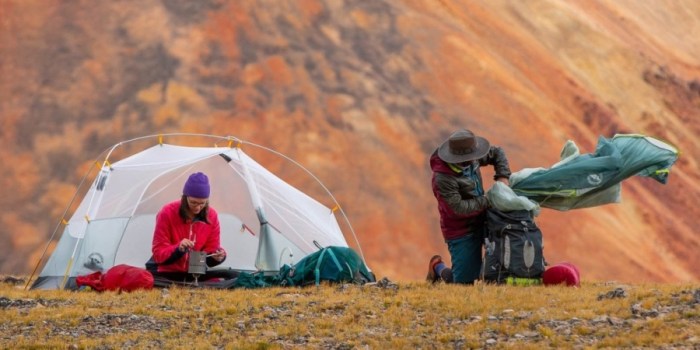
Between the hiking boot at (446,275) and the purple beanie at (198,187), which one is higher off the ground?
the purple beanie at (198,187)

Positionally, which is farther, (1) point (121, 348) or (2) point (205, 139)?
(2) point (205, 139)

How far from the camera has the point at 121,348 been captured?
972 cm

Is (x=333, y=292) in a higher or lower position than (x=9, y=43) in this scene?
lower

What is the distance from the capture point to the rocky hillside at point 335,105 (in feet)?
81.7

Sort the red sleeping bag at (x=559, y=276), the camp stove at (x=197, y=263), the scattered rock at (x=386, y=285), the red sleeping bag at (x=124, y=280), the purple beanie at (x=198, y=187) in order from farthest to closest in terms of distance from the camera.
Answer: the camp stove at (x=197, y=263), the purple beanie at (x=198, y=187), the red sleeping bag at (x=124, y=280), the scattered rock at (x=386, y=285), the red sleeping bag at (x=559, y=276)

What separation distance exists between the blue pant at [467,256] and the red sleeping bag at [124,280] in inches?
113

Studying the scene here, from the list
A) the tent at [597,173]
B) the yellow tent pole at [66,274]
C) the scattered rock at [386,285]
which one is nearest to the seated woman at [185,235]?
the yellow tent pole at [66,274]

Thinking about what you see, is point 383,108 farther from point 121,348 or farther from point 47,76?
point 121,348

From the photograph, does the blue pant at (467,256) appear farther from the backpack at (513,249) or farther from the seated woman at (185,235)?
the seated woman at (185,235)

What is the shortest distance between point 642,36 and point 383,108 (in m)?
12.1

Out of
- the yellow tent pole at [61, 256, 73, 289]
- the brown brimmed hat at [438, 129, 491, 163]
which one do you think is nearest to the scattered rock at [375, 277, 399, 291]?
the brown brimmed hat at [438, 129, 491, 163]

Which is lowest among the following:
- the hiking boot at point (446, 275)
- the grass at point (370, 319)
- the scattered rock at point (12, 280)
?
the grass at point (370, 319)

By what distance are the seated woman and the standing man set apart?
7.43 feet

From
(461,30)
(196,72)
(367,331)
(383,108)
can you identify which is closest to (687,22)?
(461,30)
